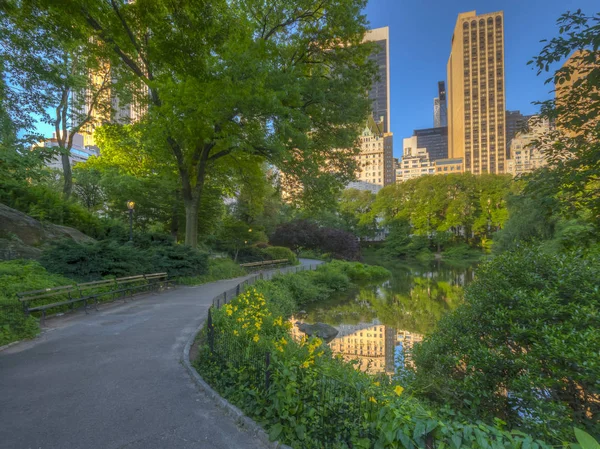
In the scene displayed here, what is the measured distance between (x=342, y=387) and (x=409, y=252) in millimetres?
57526

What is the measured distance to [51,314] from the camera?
29.7 feet

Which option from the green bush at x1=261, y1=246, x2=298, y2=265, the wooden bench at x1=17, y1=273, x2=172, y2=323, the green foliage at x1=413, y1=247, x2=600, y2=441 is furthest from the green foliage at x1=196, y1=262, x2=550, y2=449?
the green bush at x1=261, y1=246, x2=298, y2=265

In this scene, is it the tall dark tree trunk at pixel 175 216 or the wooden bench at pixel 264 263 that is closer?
the tall dark tree trunk at pixel 175 216

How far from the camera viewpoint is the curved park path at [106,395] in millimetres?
3668

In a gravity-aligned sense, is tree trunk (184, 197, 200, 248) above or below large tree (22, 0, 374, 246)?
below

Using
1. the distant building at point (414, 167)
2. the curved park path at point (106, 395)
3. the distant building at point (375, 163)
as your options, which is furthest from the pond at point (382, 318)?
the distant building at point (414, 167)

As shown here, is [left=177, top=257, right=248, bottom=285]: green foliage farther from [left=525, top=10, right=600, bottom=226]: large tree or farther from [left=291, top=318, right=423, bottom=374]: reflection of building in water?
[left=525, top=10, right=600, bottom=226]: large tree

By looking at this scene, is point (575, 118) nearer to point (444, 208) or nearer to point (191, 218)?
point (191, 218)

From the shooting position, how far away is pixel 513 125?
142000mm

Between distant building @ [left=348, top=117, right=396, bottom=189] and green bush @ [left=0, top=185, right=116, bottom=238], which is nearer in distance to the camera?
green bush @ [left=0, top=185, right=116, bottom=238]

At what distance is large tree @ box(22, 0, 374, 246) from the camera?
999 cm

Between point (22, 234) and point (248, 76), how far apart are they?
11469 mm

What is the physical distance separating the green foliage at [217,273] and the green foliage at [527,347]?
1288 cm

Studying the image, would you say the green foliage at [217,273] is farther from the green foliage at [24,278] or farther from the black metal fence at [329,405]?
the black metal fence at [329,405]
